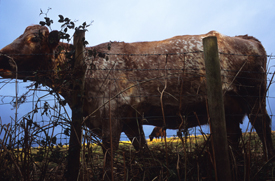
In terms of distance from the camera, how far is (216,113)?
2547 millimetres

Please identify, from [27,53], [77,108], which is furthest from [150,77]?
[77,108]

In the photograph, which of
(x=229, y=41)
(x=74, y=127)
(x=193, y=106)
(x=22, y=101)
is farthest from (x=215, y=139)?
(x=229, y=41)

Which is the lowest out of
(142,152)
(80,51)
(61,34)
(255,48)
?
(142,152)

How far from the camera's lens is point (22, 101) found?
2.80 m

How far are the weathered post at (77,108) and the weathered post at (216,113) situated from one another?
4.54 feet

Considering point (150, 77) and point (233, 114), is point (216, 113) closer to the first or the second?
point (150, 77)

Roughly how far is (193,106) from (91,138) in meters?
3.14

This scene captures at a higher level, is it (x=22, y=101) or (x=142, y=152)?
(x=22, y=101)

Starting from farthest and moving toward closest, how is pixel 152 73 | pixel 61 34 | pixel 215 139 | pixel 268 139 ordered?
pixel 152 73 < pixel 268 139 < pixel 61 34 < pixel 215 139

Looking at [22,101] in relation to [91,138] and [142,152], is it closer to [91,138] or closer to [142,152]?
[91,138]

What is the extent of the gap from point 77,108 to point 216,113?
1.49m

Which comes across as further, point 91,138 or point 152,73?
point 152,73

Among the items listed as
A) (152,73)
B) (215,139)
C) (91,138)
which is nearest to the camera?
(91,138)

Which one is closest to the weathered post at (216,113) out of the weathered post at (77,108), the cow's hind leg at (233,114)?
the weathered post at (77,108)
